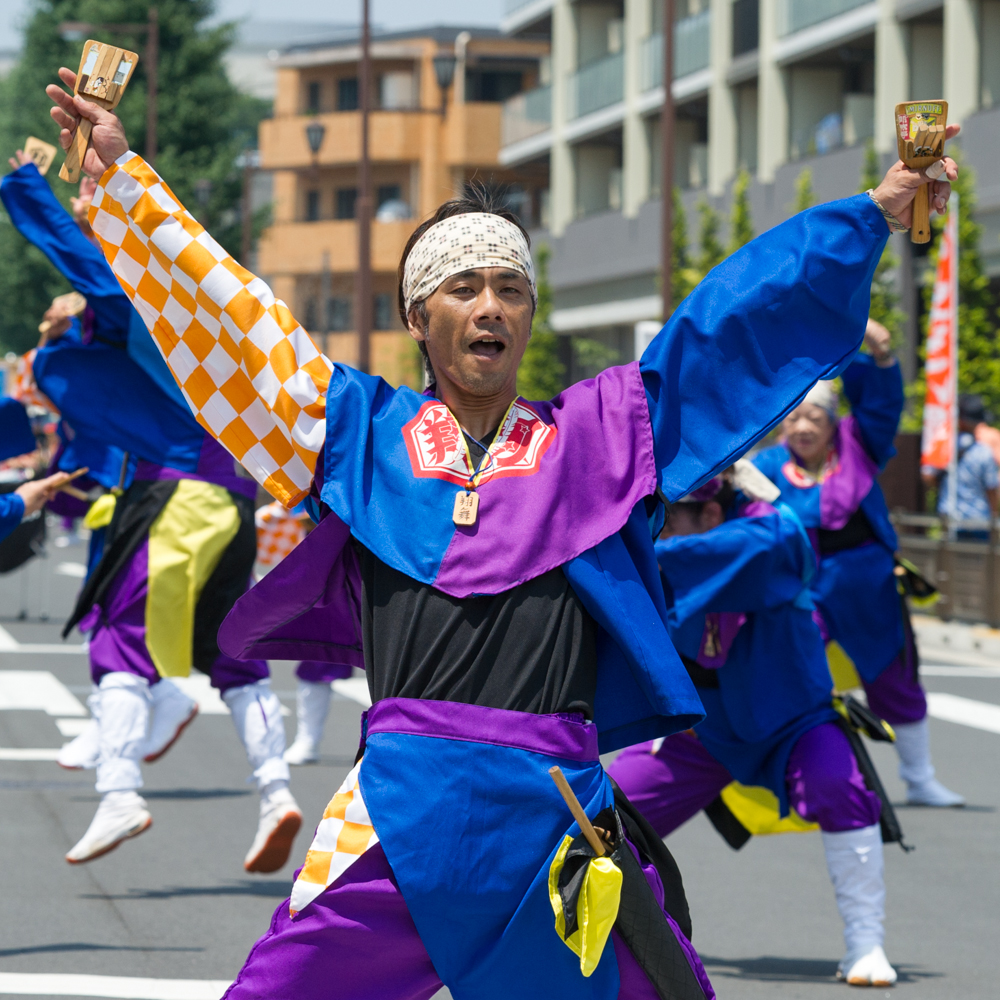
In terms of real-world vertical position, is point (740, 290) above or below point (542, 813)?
above

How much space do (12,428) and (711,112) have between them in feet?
87.9

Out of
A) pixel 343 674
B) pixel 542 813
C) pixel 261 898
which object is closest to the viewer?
pixel 542 813

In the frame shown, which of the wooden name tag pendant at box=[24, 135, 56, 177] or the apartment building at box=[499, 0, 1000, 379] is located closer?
the wooden name tag pendant at box=[24, 135, 56, 177]

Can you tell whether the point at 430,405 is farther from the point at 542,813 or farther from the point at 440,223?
the point at 542,813

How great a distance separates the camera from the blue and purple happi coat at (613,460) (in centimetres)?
291

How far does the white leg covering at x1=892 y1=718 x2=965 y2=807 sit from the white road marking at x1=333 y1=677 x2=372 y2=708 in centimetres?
377

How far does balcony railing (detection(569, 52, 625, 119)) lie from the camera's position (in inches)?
1417

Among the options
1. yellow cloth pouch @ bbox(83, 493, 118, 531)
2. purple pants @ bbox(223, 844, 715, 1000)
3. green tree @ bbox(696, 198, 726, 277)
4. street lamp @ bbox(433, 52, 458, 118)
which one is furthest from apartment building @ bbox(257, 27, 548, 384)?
purple pants @ bbox(223, 844, 715, 1000)

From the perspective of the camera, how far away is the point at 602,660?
3.00m

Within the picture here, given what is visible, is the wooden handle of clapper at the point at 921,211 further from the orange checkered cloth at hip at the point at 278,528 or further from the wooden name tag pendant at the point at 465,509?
the orange checkered cloth at hip at the point at 278,528

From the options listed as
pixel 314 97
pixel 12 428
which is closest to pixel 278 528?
pixel 12 428

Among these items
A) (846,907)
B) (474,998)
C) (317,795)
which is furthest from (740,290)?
(317,795)

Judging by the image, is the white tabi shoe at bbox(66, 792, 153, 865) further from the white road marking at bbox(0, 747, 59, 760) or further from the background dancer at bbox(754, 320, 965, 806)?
the white road marking at bbox(0, 747, 59, 760)

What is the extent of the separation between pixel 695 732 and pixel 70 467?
2561 mm
